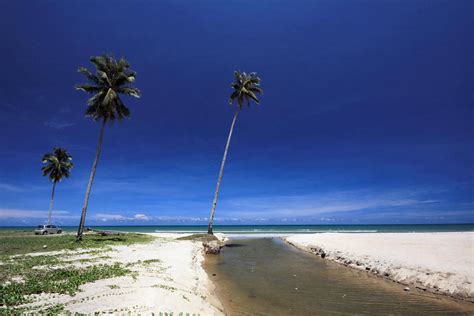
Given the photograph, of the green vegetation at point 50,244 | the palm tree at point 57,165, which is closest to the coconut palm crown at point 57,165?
the palm tree at point 57,165

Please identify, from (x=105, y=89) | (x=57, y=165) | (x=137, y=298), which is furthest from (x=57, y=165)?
(x=137, y=298)

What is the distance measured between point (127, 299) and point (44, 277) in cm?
633

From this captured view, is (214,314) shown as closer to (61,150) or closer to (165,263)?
(165,263)

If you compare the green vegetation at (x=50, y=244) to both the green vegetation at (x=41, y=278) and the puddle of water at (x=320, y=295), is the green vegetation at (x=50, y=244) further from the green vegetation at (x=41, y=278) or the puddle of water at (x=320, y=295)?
the puddle of water at (x=320, y=295)

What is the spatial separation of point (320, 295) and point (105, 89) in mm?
33005

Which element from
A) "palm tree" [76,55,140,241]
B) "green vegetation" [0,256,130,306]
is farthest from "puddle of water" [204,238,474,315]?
"palm tree" [76,55,140,241]

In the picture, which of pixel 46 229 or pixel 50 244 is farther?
pixel 46 229

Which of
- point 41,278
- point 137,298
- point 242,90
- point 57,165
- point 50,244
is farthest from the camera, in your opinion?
point 57,165

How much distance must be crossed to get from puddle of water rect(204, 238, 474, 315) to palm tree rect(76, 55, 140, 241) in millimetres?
24660

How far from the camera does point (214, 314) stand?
8719 millimetres

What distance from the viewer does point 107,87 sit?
3241 cm

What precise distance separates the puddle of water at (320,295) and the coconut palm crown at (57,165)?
58.4 meters

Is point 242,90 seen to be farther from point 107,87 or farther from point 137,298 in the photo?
point 137,298

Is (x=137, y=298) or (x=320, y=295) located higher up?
(x=137, y=298)
